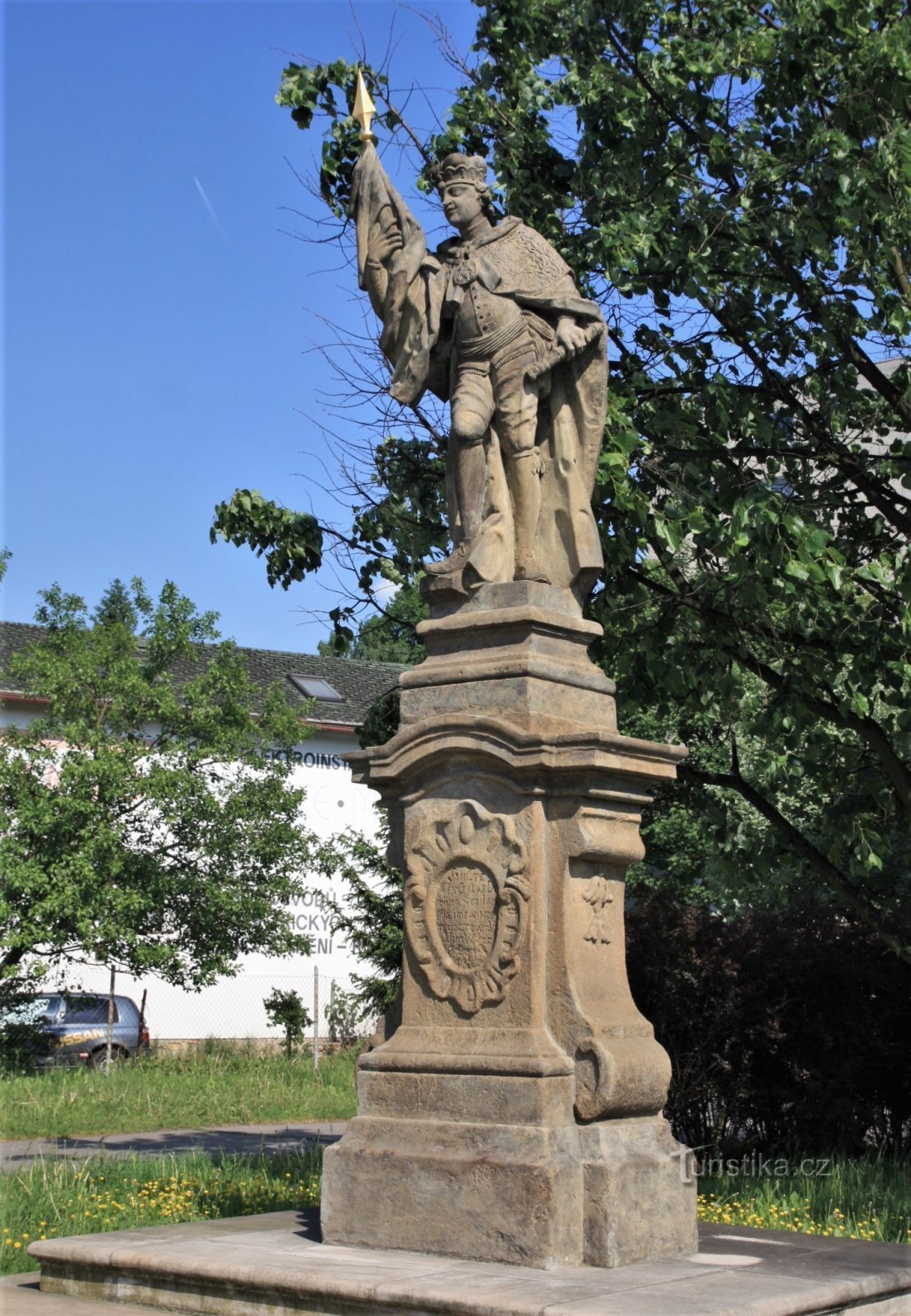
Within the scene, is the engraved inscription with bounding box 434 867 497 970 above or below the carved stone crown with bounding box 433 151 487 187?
below

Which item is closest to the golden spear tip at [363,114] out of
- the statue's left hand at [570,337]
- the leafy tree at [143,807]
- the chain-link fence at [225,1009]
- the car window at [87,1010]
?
the statue's left hand at [570,337]

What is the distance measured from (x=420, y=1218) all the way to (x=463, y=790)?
1.84m

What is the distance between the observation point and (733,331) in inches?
454

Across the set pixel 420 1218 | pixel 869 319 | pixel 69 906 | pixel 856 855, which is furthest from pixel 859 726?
pixel 69 906

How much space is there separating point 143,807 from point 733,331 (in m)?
15.4

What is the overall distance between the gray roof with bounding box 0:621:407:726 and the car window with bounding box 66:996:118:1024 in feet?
34.3

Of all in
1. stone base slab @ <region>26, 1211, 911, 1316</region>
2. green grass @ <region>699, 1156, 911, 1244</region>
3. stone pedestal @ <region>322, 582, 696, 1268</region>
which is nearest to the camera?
stone base slab @ <region>26, 1211, 911, 1316</region>

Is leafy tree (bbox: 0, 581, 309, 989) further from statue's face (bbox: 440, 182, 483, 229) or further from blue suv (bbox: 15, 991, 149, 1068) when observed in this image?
statue's face (bbox: 440, 182, 483, 229)

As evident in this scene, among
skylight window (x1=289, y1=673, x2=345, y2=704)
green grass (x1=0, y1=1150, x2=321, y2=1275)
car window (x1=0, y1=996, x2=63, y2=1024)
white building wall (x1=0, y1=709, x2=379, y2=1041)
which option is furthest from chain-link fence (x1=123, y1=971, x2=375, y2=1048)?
green grass (x1=0, y1=1150, x2=321, y2=1275)

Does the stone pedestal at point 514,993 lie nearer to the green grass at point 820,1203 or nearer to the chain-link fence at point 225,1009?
the green grass at point 820,1203

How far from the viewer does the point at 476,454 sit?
7867 millimetres

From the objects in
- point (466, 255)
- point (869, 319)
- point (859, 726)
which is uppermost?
point (869, 319)

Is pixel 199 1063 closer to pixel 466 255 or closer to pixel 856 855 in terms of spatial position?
pixel 856 855

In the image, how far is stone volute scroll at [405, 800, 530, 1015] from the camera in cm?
716
